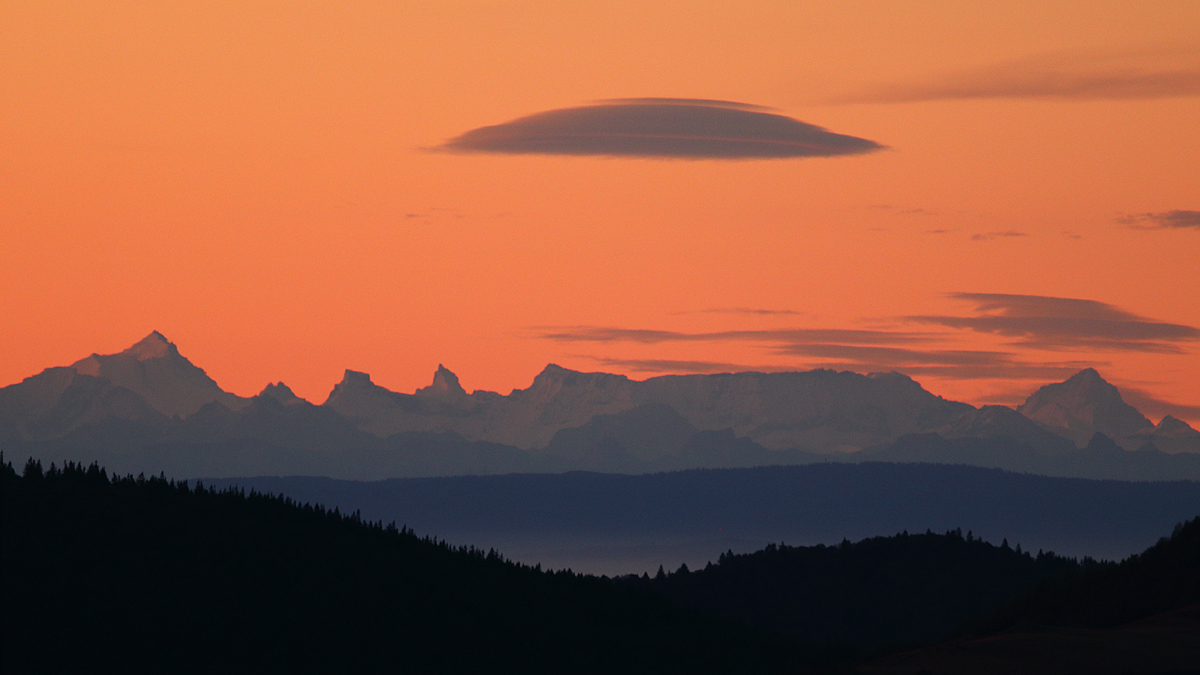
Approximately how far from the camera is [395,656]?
59.4 m

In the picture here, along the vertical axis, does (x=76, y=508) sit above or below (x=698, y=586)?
above

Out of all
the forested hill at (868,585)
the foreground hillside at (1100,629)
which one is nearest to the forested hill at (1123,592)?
the foreground hillside at (1100,629)

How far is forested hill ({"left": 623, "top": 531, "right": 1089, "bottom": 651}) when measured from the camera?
13125 centimetres

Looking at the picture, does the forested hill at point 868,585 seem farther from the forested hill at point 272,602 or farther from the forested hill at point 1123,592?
the forested hill at point 1123,592

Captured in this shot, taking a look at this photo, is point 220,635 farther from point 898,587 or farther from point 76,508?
point 898,587

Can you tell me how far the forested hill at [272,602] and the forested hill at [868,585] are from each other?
54.1m

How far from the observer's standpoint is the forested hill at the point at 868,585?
13125cm

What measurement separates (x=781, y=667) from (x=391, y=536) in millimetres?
20675

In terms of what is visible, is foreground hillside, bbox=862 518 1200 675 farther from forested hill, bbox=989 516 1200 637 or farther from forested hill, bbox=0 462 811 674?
forested hill, bbox=0 462 811 674

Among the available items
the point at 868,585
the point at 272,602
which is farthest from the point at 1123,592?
the point at 868,585

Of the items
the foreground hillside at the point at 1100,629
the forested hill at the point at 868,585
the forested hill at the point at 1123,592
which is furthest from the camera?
the forested hill at the point at 868,585

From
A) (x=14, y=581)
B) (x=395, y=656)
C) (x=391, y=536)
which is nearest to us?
(x=14, y=581)

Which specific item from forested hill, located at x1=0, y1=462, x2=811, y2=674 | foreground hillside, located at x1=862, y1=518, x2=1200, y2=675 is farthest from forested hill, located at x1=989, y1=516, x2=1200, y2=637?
forested hill, located at x1=0, y1=462, x2=811, y2=674

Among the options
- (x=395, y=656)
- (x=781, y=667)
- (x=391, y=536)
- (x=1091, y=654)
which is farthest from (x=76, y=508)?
(x=1091, y=654)
